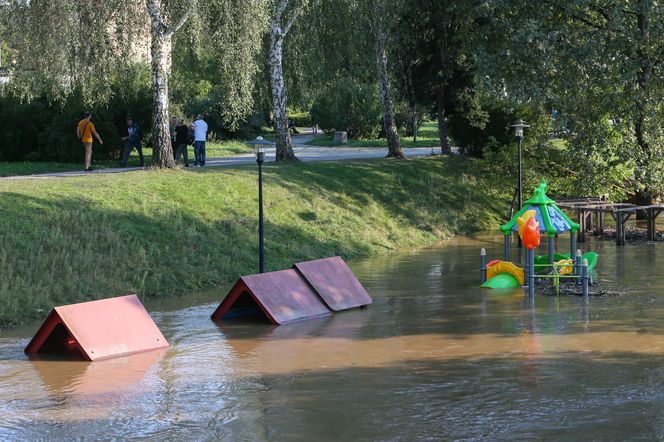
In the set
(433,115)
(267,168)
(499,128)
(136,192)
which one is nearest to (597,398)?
(136,192)

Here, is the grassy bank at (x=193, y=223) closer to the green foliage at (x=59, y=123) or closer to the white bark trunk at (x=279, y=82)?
the white bark trunk at (x=279, y=82)

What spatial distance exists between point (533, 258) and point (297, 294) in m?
5.29

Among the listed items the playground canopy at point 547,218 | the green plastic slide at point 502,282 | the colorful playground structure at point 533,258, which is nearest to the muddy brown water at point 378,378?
the colorful playground structure at point 533,258

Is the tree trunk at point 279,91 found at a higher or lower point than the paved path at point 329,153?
higher

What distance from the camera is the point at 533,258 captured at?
21.3 metres

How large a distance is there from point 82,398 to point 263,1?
18297 mm

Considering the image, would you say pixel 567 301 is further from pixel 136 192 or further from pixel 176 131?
pixel 176 131

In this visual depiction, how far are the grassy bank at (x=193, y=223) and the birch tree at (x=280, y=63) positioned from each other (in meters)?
1.14

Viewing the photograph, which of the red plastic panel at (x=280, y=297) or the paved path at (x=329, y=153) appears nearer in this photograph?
the red plastic panel at (x=280, y=297)

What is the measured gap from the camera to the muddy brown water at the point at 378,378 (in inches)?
454

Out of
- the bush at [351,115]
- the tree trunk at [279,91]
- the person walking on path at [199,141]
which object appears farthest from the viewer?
the bush at [351,115]

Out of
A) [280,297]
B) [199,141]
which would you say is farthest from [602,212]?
[280,297]

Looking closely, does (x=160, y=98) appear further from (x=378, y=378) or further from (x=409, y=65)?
(x=378, y=378)

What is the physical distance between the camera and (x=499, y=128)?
39219 millimetres
